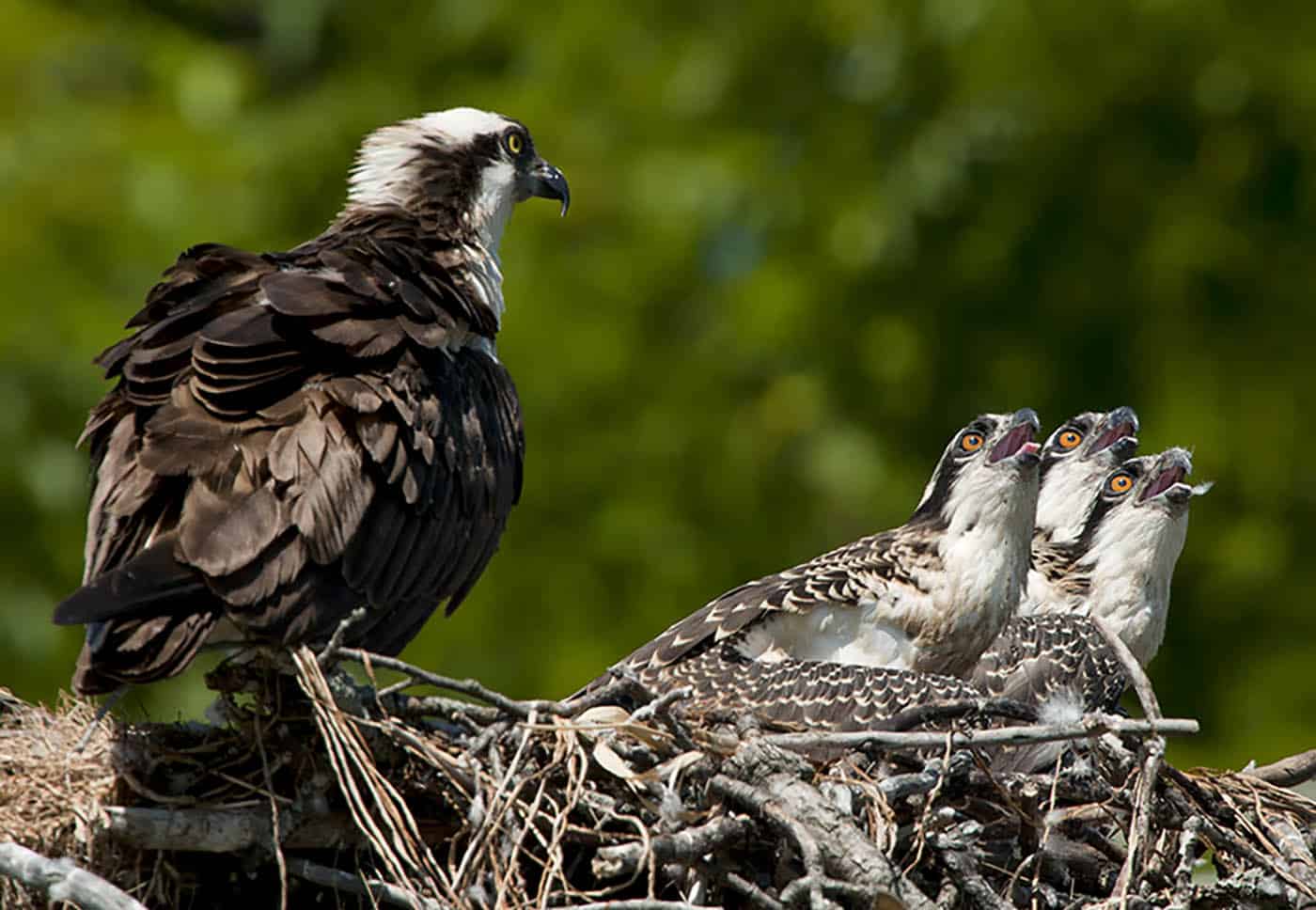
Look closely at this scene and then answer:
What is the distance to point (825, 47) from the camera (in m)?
12.9

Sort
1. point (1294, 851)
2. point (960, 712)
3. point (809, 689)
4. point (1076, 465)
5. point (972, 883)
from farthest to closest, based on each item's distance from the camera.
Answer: point (1076, 465)
point (809, 689)
point (1294, 851)
point (960, 712)
point (972, 883)

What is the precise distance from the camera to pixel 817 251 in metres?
12.3

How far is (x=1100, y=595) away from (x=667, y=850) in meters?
2.58

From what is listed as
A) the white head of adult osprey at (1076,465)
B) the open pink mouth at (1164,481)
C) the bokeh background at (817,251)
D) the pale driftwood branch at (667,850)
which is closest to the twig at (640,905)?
the pale driftwood branch at (667,850)

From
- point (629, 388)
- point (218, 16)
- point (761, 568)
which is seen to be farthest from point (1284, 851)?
point (218, 16)

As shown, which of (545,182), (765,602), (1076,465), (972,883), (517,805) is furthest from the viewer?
(1076,465)

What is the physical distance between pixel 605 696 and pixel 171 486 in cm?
119

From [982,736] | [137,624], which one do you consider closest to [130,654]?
[137,624]

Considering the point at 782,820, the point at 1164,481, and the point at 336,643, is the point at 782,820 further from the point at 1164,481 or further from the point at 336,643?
the point at 1164,481

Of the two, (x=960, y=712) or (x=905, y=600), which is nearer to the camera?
(x=960, y=712)

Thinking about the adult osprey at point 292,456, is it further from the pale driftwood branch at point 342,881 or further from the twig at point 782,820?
the twig at point 782,820

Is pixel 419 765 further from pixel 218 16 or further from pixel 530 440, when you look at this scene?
pixel 218 16

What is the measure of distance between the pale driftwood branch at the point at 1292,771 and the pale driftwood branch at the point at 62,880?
3190mm

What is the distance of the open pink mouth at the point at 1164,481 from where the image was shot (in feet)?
22.4
